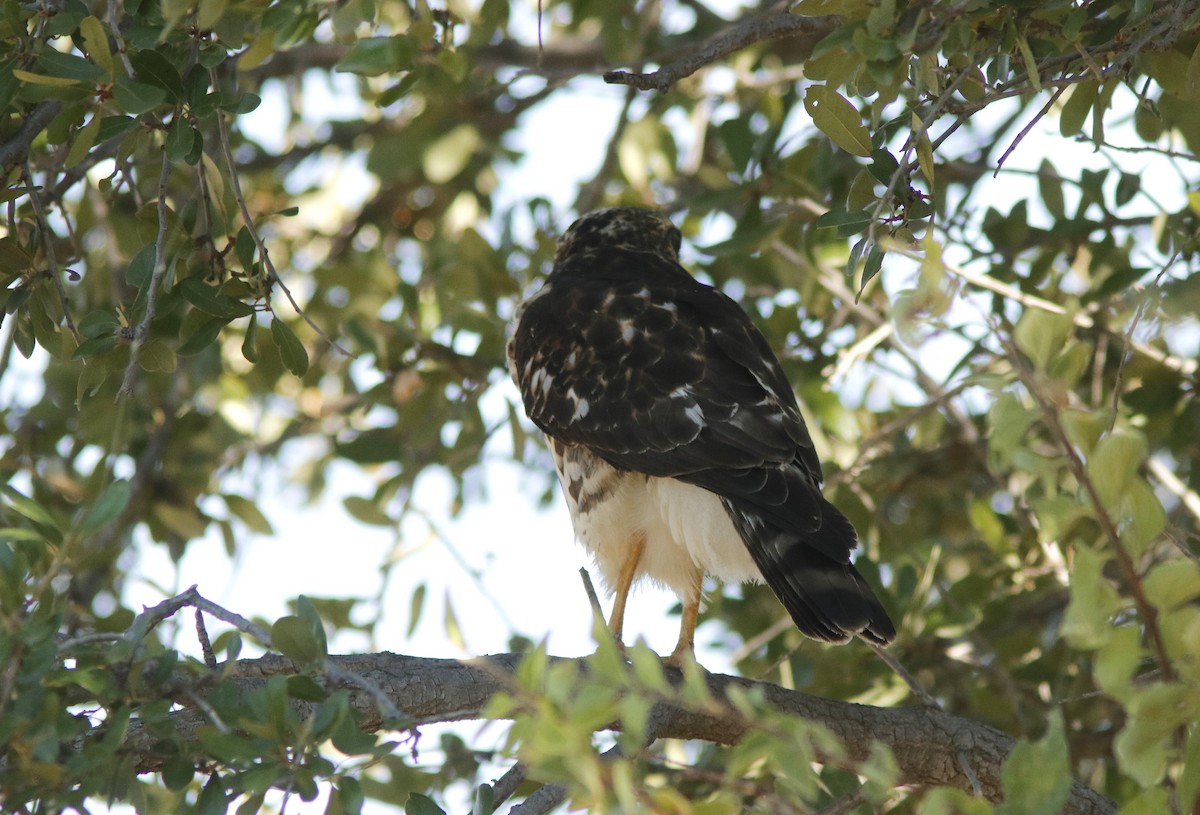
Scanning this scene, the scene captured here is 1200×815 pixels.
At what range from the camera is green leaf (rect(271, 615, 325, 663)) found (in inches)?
83.6

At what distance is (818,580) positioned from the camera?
306 cm

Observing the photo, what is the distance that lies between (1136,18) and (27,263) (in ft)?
7.33

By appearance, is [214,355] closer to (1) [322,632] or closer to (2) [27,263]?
(2) [27,263]

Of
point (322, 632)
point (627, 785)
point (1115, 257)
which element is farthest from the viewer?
point (1115, 257)

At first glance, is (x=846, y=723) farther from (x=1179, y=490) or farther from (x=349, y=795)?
(x=349, y=795)

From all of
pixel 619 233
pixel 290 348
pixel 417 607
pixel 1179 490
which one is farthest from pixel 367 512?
pixel 1179 490

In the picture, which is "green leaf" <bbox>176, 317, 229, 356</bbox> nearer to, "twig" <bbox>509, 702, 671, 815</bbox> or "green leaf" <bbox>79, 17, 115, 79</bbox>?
"green leaf" <bbox>79, 17, 115, 79</bbox>

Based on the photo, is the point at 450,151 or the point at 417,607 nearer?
the point at 417,607

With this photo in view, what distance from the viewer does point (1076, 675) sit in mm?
3928

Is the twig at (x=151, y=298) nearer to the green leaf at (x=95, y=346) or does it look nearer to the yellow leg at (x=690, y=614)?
the green leaf at (x=95, y=346)

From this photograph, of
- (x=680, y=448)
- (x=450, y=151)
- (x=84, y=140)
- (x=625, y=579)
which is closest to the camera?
(x=84, y=140)

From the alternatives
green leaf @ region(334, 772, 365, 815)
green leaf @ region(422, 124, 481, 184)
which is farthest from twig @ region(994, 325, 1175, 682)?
green leaf @ region(422, 124, 481, 184)

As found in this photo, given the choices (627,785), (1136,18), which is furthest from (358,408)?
(627,785)

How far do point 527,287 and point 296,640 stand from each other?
2712mm
